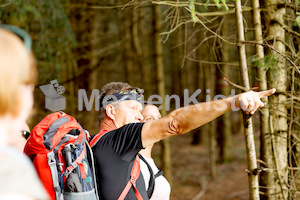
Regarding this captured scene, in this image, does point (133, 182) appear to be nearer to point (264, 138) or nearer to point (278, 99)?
point (264, 138)

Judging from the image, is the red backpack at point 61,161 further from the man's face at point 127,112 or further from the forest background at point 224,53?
the forest background at point 224,53

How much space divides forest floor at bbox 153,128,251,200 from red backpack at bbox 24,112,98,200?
22.8 ft

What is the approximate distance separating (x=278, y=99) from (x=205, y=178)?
24.6ft

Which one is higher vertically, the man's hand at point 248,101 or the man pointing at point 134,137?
the man's hand at point 248,101

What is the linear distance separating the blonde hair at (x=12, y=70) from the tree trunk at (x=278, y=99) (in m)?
2.76

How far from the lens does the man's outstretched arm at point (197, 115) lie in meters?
1.98

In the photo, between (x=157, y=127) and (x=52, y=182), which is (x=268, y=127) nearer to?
(x=157, y=127)

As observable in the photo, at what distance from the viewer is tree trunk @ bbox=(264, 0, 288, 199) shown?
3.32 m

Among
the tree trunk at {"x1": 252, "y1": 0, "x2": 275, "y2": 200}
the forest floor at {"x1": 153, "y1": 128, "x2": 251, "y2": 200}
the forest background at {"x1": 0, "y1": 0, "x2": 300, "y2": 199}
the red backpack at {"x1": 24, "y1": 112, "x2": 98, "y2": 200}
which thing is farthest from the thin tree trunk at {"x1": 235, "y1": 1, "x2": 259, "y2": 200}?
the forest floor at {"x1": 153, "y1": 128, "x2": 251, "y2": 200}

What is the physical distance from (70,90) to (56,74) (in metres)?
2.32

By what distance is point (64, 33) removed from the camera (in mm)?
7359

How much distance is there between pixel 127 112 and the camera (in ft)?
8.88

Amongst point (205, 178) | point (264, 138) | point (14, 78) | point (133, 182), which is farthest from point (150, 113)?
point (205, 178)

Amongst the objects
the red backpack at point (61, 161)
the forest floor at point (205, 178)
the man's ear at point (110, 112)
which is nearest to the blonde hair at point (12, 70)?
the red backpack at point (61, 161)
